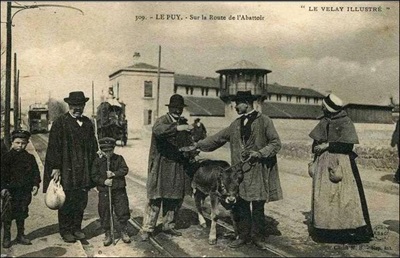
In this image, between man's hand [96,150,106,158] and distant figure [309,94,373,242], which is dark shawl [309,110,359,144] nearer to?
distant figure [309,94,373,242]

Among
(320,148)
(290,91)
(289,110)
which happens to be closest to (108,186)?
(320,148)

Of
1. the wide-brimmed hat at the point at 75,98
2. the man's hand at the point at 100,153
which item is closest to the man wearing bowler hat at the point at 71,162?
the wide-brimmed hat at the point at 75,98

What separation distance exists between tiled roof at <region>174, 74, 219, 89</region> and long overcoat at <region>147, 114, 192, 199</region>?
35.0 m

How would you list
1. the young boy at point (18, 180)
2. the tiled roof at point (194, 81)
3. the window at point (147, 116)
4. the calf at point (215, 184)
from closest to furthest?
1. the young boy at point (18, 180)
2. the calf at point (215, 184)
3. the window at point (147, 116)
4. the tiled roof at point (194, 81)

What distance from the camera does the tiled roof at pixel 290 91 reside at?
46.4 metres

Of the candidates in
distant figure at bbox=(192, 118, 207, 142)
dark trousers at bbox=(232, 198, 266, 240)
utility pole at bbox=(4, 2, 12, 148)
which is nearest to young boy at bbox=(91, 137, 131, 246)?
dark trousers at bbox=(232, 198, 266, 240)

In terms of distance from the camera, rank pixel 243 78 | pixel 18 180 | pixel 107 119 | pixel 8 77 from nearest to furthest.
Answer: pixel 18 180, pixel 8 77, pixel 107 119, pixel 243 78

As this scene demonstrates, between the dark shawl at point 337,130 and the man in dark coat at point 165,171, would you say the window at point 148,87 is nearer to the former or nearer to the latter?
the man in dark coat at point 165,171

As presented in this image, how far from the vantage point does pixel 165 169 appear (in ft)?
17.9

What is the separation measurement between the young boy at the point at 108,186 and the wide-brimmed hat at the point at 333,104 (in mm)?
2778

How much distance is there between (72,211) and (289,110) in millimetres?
39657

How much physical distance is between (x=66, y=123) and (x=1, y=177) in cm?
102

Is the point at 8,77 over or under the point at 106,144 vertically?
over

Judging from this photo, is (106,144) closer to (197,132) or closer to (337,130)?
(337,130)
